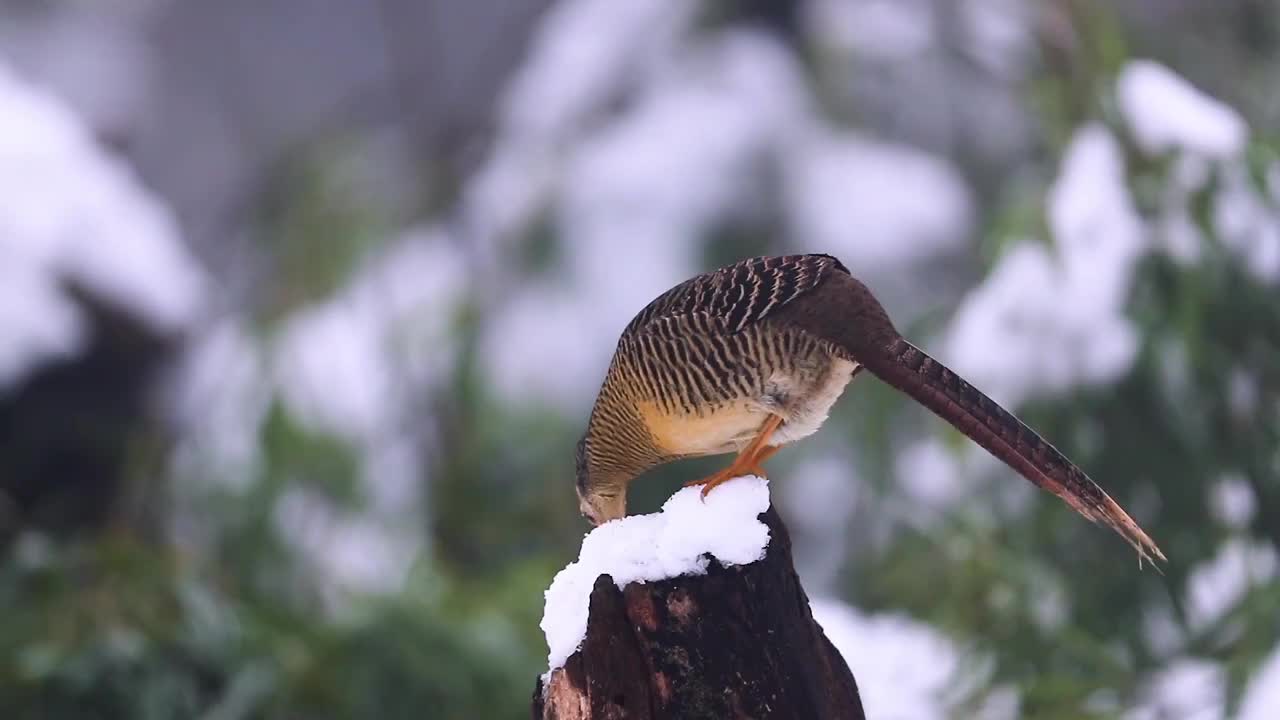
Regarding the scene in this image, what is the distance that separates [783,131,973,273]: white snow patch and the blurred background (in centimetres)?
2

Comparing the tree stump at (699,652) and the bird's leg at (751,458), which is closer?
the tree stump at (699,652)

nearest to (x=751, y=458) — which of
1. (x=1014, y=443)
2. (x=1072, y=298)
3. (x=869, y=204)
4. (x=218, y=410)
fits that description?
(x=1014, y=443)

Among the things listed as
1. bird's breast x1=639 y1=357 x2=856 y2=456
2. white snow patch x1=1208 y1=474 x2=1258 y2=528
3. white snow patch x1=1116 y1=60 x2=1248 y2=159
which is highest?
white snow patch x1=1116 y1=60 x2=1248 y2=159

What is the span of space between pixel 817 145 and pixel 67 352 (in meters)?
2.90

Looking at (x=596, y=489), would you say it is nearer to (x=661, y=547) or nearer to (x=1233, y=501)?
(x=661, y=547)

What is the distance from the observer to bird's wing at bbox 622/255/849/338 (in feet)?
5.90

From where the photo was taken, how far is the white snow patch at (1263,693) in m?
2.60

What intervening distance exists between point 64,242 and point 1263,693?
4105 mm

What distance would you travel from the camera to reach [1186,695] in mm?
3053

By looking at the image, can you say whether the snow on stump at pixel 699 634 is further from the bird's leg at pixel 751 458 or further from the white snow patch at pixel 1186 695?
the white snow patch at pixel 1186 695

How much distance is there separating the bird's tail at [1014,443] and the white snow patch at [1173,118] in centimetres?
190

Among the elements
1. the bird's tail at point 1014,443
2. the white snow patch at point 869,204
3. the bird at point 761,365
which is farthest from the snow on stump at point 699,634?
the white snow patch at point 869,204

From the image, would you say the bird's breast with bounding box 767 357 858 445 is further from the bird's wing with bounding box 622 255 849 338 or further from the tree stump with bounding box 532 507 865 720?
the tree stump with bounding box 532 507 865 720

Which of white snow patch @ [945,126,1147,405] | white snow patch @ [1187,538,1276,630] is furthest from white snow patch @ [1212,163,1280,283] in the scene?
white snow patch @ [1187,538,1276,630]
